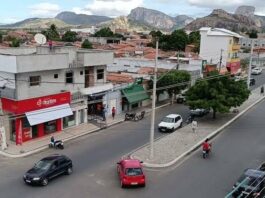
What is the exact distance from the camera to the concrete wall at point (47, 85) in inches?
1214

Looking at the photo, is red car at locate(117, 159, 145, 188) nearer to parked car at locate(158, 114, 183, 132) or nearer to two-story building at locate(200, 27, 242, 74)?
parked car at locate(158, 114, 183, 132)

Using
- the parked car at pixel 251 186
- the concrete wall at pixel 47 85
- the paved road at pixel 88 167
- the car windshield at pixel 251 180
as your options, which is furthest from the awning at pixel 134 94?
the parked car at pixel 251 186

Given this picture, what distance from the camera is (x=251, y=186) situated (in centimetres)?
2114

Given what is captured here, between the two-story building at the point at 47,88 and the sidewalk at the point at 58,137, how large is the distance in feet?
2.05

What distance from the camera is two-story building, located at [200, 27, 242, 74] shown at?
7600 cm

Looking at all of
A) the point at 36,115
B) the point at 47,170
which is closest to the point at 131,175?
the point at 47,170

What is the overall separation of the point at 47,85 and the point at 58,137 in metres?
4.60

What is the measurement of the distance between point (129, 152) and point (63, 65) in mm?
10016

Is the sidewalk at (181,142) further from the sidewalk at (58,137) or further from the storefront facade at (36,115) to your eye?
the storefront facade at (36,115)

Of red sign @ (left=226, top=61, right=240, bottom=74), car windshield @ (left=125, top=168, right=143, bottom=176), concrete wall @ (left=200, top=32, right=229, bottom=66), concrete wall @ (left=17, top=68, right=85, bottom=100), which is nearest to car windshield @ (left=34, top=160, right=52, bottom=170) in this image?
car windshield @ (left=125, top=168, right=143, bottom=176)

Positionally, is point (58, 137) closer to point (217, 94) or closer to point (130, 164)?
point (130, 164)

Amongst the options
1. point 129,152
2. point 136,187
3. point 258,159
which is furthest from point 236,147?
point 136,187

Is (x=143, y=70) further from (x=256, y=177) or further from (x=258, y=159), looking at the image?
(x=256, y=177)

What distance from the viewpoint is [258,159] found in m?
29.3
